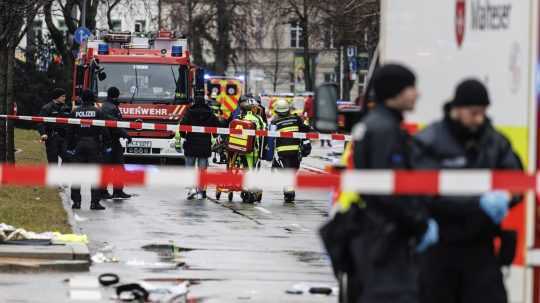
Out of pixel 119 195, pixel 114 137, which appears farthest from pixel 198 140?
pixel 114 137

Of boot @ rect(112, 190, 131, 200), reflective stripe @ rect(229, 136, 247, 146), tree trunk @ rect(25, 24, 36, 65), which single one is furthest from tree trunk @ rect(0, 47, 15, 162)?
tree trunk @ rect(25, 24, 36, 65)

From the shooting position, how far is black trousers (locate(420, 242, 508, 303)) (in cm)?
746

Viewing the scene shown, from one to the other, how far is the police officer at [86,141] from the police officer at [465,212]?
12.6 metres

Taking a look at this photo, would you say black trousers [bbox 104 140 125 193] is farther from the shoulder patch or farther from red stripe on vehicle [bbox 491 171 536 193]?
red stripe on vehicle [bbox 491 171 536 193]

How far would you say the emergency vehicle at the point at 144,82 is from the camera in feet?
99.3

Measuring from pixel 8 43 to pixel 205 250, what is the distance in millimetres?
11968

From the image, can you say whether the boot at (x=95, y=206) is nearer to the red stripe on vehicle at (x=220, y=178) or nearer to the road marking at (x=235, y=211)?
the road marking at (x=235, y=211)

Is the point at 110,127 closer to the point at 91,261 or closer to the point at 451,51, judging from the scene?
the point at 91,261

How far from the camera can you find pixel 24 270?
13.2 m

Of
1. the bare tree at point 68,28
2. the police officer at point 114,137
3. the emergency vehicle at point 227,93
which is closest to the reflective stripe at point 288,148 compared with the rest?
the police officer at point 114,137

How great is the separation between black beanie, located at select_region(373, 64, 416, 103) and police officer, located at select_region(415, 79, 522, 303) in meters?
0.35

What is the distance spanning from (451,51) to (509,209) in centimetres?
97

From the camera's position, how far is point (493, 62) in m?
7.79

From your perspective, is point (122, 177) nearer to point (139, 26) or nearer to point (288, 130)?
point (288, 130)
